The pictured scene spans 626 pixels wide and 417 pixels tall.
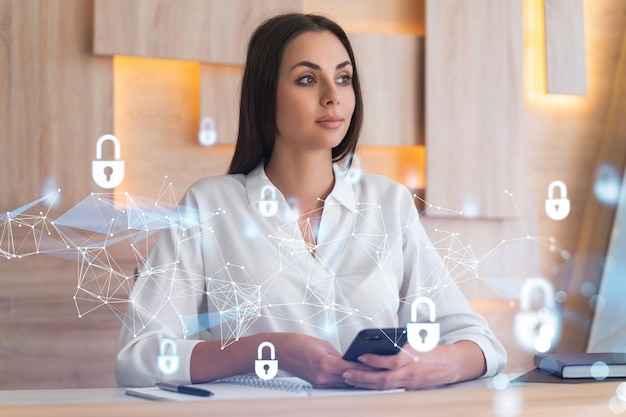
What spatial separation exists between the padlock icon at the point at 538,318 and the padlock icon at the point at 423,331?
0.23 meters

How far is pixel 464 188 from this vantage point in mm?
1515

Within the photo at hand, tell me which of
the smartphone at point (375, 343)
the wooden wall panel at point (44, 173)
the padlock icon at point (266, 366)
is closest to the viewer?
the smartphone at point (375, 343)

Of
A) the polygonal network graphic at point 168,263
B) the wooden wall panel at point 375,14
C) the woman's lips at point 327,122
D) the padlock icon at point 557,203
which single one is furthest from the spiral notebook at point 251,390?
the wooden wall panel at point 375,14

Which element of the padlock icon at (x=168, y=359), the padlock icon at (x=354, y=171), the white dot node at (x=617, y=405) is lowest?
the white dot node at (x=617, y=405)

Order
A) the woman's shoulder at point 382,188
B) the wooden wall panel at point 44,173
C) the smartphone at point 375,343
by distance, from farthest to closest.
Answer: the woman's shoulder at point 382,188 < the wooden wall panel at point 44,173 < the smartphone at point 375,343

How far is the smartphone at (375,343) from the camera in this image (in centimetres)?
107

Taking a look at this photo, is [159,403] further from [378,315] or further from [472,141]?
[472,141]

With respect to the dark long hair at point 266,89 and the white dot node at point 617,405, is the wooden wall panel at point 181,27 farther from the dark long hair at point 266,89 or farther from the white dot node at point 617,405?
the white dot node at point 617,405

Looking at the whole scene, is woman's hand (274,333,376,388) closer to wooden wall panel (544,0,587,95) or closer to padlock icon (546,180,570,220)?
padlock icon (546,180,570,220)

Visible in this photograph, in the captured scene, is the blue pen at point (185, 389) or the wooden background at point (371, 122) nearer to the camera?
the blue pen at point (185, 389)

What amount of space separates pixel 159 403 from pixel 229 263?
1.16 ft

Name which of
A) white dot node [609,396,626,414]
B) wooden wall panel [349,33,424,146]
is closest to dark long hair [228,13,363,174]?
wooden wall panel [349,33,424,146]

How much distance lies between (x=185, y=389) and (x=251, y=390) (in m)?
0.10

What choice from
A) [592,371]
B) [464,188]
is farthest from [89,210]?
[592,371]
